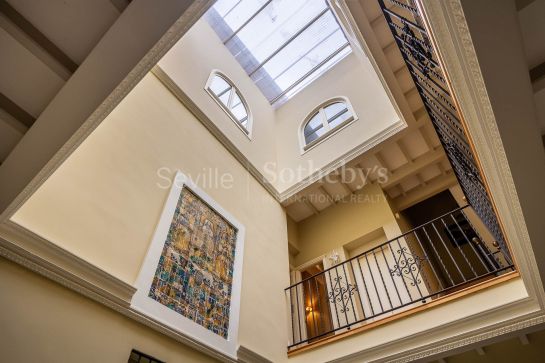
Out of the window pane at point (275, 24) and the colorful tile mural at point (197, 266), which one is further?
the window pane at point (275, 24)

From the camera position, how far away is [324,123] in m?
7.02

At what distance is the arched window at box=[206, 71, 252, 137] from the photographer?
6.32 m

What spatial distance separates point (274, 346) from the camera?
4051 mm

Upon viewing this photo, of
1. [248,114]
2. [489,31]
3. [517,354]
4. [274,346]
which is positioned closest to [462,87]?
[489,31]

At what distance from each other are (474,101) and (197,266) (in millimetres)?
3059

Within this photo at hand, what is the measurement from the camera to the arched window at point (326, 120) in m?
6.62

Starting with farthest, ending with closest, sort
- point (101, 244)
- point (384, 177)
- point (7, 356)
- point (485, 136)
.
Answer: point (384, 177)
point (101, 244)
point (7, 356)
point (485, 136)

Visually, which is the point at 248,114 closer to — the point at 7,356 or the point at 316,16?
the point at 316,16

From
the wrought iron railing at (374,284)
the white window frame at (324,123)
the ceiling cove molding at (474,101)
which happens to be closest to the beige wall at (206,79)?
the white window frame at (324,123)

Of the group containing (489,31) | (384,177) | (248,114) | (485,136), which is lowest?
(489,31)

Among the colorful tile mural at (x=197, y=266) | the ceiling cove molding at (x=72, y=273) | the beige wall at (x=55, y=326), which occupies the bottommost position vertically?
the beige wall at (x=55, y=326)

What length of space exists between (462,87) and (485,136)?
13.0 inches

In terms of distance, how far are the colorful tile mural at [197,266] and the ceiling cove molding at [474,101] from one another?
2761 millimetres

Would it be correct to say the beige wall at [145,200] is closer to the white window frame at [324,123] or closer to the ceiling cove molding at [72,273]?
the ceiling cove molding at [72,273]
